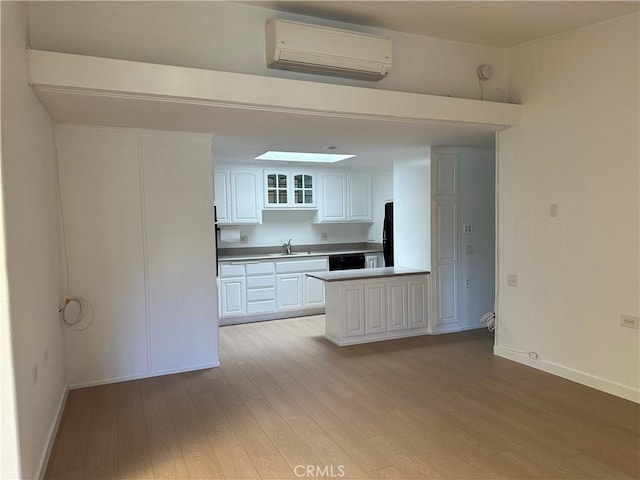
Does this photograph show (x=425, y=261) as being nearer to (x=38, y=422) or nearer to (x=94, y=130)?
(x=94, y=130)

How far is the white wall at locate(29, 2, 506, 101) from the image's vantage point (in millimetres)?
2887

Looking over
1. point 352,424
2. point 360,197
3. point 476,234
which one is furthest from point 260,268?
point 352,424

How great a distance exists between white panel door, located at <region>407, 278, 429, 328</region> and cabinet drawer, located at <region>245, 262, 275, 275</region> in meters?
2.03

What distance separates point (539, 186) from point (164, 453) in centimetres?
362

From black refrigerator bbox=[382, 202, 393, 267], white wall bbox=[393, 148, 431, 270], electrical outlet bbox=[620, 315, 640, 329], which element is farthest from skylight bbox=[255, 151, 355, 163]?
electrical outlet bbox=[620, 315, 640, 329]

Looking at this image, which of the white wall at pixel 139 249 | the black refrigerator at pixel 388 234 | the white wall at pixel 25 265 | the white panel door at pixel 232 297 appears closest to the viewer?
the white wall at pixel 25 265

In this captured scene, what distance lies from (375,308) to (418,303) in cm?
58

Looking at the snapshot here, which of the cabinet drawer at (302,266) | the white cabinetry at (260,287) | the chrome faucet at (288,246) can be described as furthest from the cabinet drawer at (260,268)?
the chrome faucet at (288,246)

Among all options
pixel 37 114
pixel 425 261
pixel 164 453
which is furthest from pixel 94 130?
pixel 425 261

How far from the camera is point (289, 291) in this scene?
6.46 metres

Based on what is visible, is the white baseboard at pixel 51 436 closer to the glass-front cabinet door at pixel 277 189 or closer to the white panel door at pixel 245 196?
the white panel door at pixel 245 196

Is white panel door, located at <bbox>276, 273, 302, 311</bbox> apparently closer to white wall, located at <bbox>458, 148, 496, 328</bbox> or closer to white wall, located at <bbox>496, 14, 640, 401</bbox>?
white wall, located at <bbox>458, 148, 496, 328</bbox>

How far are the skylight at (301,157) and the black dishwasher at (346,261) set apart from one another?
1.44 metres

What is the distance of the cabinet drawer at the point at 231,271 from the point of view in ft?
19.8
